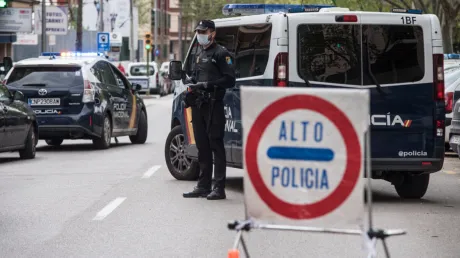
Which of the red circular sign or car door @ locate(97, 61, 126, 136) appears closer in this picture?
the red circular sign

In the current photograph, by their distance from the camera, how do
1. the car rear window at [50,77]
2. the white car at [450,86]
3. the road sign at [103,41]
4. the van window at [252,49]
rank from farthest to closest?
the road sign at [103,41]
the car rear window at [50,77]
the white car at [450,86]
the van window at [252,49]

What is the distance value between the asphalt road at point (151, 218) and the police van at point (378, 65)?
2.23 feet

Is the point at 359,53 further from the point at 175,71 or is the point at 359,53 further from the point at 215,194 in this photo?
the point at 175,71

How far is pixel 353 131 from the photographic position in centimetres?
612

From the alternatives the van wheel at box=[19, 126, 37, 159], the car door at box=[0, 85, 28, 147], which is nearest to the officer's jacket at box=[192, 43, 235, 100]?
the car door at box=[0, 85, 28, 147]

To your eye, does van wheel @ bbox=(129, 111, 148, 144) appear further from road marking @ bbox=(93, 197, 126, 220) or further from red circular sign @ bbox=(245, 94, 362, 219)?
red circular sign @ bbox=(245, 94, 362, 219)

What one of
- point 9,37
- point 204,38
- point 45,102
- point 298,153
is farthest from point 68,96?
point 9,37

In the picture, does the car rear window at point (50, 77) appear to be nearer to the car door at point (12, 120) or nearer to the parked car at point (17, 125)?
the parked car at point (17, 125)

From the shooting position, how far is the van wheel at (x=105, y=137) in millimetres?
21047

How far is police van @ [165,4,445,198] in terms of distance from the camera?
1205 cm

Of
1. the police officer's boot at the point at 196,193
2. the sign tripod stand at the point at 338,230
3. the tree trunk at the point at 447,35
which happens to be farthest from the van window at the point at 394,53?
the tree trunk at the point at 447,35

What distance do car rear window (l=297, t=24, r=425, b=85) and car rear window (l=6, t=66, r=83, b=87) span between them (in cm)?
923

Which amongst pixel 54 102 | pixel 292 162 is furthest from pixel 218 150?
pixel 54 102

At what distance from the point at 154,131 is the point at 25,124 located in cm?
992
